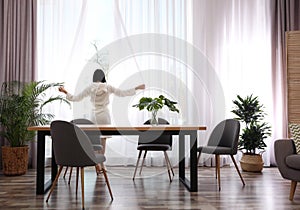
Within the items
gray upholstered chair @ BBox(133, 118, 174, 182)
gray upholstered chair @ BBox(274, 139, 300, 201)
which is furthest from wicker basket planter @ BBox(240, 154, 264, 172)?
gray upholstered chair @ BBox(274, 139, 300, 201)

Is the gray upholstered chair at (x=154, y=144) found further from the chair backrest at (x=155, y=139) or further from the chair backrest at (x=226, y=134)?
the chair backrest at (x=226, y=134)

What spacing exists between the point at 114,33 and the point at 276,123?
3.00 metres

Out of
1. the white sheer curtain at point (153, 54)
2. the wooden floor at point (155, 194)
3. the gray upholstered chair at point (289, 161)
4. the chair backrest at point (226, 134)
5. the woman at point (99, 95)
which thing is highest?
the white sheer curtain at point (153, 54)

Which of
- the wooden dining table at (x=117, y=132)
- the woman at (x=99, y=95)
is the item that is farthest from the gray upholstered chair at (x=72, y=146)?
the woman at (x=99, y=95)

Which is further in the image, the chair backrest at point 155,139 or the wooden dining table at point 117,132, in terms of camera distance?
the chair backrest at point 155,139

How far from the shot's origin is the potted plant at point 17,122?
410 cm

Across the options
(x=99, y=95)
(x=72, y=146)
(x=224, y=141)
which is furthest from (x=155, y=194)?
(x=99, y=95)

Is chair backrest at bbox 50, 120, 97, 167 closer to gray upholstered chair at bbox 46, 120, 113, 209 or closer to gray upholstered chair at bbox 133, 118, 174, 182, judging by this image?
gray upholstered chair at bbox 46, 120, 113, 209

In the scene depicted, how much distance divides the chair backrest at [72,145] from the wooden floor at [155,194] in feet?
1.36

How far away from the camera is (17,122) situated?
4.12 metres

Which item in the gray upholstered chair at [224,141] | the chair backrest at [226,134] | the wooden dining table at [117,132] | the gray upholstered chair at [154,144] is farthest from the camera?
the gray upholstered chair at [154,144]

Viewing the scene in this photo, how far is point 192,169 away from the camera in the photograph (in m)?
3.26

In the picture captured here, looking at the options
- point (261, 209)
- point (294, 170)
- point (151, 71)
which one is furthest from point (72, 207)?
point (151, 71)

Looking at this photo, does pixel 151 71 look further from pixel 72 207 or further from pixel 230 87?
pixel 72 207
